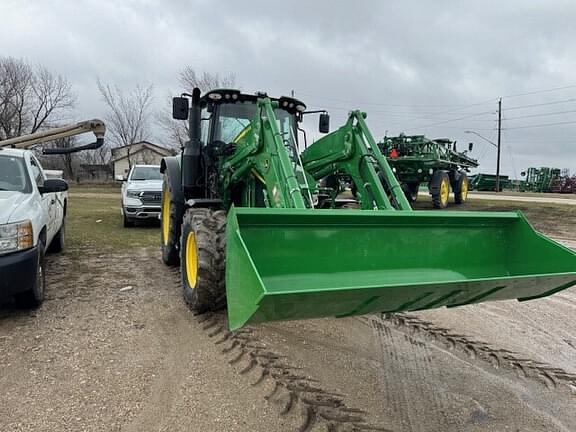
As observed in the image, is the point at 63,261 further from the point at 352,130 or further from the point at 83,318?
the point at 352,130

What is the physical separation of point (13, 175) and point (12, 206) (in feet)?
3.81

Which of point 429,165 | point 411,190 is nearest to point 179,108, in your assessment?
point 429,165

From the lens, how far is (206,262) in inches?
159

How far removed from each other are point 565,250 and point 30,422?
3819 millimetres

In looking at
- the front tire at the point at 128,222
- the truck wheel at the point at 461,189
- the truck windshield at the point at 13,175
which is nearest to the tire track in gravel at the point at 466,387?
the truck windshield at the point at 13,175

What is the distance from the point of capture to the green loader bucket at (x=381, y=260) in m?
2.44

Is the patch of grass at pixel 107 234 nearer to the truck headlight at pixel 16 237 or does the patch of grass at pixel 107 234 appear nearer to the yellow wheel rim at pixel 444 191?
the truck headlight at pixel 16 237

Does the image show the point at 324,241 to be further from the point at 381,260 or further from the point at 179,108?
the point at 179,108

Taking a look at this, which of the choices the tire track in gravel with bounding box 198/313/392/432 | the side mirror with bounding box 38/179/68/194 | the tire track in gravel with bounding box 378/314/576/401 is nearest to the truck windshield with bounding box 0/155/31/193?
the side mirror with bounding box 38/179/68/194

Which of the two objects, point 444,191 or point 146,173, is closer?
point 146,173

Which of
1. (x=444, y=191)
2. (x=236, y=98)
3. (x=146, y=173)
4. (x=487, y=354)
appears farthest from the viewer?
(x=444, y=191)

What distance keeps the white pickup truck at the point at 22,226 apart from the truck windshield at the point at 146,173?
636cm

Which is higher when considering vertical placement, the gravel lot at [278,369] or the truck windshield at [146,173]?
the truck windshield at [146,173]

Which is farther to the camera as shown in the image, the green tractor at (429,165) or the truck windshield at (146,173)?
the green tractor at (429,165)
